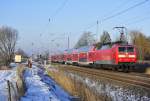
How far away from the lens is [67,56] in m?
82.8

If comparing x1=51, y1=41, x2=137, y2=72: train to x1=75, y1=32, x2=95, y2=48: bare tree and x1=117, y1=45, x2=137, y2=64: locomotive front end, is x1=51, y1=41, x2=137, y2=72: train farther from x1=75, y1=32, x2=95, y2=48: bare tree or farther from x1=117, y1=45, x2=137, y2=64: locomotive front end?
x1=75, y1=32, x2=95, y2=48: bare tree

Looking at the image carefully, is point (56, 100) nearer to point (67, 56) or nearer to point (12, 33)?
point (67, 56)

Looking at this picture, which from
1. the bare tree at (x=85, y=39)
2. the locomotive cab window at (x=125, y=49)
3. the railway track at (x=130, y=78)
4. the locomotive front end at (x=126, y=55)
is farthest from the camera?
the bare tree at (x=85, y=39)

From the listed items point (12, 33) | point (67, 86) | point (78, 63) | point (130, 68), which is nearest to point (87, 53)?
point (78, 63)

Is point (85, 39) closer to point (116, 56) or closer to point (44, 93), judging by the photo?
point (116, 56)

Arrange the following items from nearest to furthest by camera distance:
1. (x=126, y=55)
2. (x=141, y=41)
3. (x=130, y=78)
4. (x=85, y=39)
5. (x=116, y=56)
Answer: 1. (x=130, y=78)
2. (x=116, y=56)
3. (x=126, y=55)
4. (x=141, y=41)
5. (x=85, y=39)

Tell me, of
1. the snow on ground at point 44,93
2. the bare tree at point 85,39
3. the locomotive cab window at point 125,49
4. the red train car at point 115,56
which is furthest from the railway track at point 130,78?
the bare tree at point 85,39

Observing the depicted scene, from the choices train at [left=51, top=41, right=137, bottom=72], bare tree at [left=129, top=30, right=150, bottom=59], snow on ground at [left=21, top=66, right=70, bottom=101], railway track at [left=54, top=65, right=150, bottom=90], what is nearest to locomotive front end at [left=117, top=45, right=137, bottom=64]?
train at [left=51, top=41, right=137, bottom=72]

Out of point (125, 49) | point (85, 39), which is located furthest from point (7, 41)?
point (125, 49)

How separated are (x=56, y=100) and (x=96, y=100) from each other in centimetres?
201

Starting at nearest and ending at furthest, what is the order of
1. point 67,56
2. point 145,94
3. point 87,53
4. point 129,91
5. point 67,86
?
point 145,94 → point 129,91 → point 67,86 → point 87,53 → point 67,56

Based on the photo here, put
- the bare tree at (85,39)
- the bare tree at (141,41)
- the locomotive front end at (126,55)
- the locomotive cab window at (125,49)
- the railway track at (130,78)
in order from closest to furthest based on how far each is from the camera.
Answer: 1. the railway track at (130,78)
2. the locomotive front end at (126,55)
3. the locomotive cab window at (125,49)
4. the bare tree at (141,41)
5. the bare tree at (85,39)

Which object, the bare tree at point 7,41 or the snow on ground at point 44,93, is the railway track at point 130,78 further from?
the bare tree at point 7,41

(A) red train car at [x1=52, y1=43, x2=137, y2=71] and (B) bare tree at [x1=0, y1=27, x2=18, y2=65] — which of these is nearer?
Answer: (A) red train car at [x1=52, y1=43, x2=137, y2=71]
